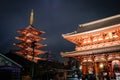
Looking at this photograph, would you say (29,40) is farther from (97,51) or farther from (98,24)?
(97,51)

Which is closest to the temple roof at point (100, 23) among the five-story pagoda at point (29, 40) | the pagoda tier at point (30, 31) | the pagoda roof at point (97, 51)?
the pagoda roof at point (97, 51)

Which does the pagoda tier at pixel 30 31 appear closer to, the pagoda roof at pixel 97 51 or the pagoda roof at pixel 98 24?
the pagoda roof at pixel 98 24

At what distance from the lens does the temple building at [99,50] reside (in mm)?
19281

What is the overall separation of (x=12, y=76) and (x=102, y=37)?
13.2 m

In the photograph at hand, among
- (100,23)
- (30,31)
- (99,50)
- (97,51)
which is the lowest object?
(97,51)

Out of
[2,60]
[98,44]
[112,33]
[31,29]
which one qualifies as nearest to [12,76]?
[2,60]

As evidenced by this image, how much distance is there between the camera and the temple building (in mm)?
19281

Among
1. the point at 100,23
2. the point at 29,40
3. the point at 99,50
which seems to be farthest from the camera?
the point at 29,40

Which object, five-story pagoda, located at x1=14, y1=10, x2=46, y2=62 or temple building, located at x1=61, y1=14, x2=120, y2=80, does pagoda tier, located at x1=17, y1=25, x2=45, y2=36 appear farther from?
temple building, located at x1=61, y1=14, x2=120, y2=80

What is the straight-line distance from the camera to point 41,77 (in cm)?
2473

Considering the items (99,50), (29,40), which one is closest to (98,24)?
(99,50)

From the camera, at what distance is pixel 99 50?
18750mm

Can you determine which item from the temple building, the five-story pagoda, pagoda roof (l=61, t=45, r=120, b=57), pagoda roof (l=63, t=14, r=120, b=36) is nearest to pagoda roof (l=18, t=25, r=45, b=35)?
the five-story pagoda

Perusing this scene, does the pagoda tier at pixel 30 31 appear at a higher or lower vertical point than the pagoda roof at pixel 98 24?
higher
